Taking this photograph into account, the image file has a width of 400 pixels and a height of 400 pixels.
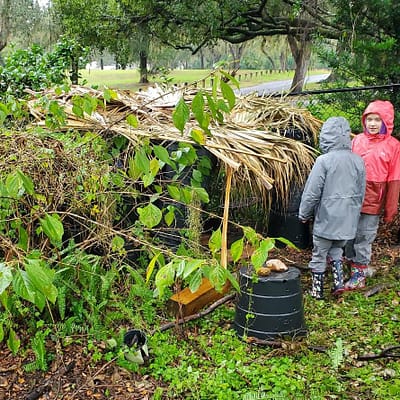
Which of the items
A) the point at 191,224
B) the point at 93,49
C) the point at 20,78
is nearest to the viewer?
the point at 191,224

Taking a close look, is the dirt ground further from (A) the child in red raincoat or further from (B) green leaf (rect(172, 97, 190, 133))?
(A) the child in red raincoat

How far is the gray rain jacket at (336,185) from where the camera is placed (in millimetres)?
4324

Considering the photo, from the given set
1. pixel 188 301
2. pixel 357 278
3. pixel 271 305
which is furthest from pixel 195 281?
pixel 357 278

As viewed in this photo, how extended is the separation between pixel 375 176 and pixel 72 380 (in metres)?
3.24

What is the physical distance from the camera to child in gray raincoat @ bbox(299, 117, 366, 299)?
14.2 ft

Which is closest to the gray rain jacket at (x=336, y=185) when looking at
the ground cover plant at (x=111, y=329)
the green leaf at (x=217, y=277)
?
the ground cover plant at (x=111, y=329)

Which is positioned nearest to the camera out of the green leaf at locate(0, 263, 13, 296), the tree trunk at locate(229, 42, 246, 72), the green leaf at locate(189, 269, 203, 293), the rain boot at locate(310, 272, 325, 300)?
the green leaf at locate(0, 263, 13, 296)

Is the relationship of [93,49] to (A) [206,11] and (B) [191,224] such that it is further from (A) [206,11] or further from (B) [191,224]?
(B) [191,224]

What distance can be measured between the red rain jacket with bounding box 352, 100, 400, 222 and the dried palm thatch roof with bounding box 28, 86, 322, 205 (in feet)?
2.39

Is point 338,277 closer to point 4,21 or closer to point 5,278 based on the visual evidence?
point 5,278

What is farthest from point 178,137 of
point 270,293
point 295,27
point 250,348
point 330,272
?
point 295,27

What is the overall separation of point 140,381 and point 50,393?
57cm

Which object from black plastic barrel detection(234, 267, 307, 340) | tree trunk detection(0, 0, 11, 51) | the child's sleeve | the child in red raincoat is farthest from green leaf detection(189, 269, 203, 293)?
tree trunk detection(0, 0, 11, 51)

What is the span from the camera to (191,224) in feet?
14.7
